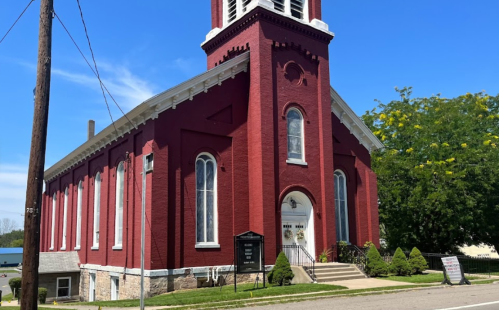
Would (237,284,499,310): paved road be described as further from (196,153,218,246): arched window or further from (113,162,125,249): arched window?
(113,162,125,249): arched window

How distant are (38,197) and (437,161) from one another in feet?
81.9

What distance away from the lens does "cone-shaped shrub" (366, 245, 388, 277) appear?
21.2 meters

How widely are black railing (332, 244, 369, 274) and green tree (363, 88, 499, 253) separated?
23.8 feet

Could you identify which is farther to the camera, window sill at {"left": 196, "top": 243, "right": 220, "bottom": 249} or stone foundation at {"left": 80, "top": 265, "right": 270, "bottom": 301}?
window sill at {"left": 196, "top": 243, "right": 220, "bottom": 249}

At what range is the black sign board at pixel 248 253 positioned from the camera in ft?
58.3

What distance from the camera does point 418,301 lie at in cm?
1369

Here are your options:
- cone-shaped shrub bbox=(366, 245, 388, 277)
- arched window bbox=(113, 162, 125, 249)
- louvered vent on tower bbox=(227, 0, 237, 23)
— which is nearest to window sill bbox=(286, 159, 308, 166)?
cone-shaped shrub bbox=(366, 245, 388, 277)

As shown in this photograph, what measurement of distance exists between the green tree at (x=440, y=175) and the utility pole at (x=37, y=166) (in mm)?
23257

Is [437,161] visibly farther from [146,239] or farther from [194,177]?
[146,239]

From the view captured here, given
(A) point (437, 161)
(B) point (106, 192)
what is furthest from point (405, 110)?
(B) point (106, 192)

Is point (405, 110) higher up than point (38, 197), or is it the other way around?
point (405, 110)

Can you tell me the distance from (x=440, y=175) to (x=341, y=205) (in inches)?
290

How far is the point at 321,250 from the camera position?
2255 cm

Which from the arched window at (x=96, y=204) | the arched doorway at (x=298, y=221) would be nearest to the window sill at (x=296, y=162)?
the arched doorway at (x=298, y=221)
